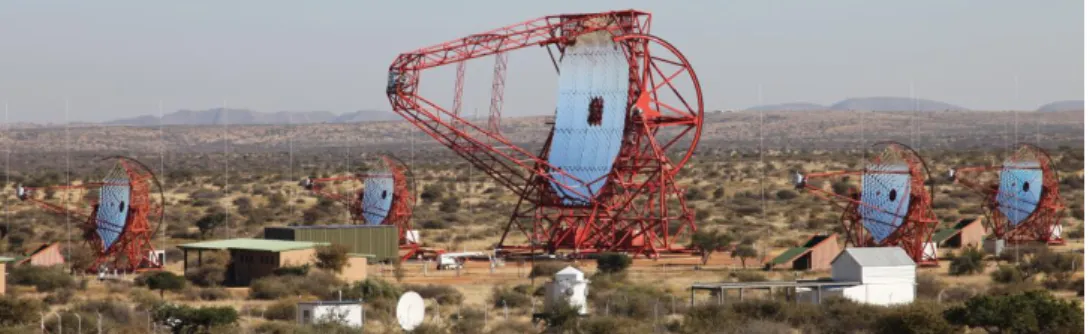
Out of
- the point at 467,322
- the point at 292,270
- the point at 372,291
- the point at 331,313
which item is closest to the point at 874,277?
the point at 467,322

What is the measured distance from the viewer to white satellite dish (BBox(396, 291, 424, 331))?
4375 centimetres

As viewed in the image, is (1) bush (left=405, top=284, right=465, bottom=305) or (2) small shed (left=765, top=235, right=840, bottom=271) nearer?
(1) bush (left=405, top=284, right=465, bottom=305)

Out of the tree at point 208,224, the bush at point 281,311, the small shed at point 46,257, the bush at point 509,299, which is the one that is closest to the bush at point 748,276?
the bush at point 509,299

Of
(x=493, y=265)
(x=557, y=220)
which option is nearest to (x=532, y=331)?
(x=493, y=265)

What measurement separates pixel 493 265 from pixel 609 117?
6.49 m

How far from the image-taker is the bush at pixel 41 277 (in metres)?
55.9

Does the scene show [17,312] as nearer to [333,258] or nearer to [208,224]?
[333,258]

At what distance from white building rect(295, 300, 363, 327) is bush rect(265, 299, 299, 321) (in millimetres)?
2736

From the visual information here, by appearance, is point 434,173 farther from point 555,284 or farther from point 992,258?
point 555,284

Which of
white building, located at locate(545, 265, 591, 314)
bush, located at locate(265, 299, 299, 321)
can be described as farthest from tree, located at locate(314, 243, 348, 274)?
white building, located at locate(545, 265, 591, 314)

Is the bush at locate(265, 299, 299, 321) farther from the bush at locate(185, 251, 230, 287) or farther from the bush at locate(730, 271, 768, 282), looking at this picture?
the bush at locate(730, 271, 768, 282)

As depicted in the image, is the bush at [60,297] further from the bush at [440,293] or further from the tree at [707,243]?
the tree at [707,243]

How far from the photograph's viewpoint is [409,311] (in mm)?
43969

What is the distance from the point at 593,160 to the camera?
68812 millimetres
